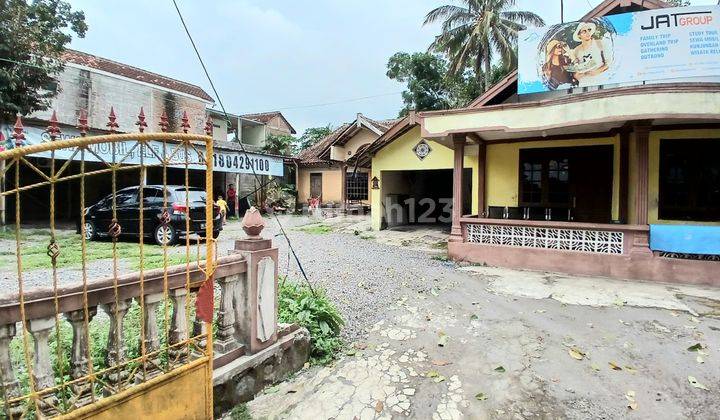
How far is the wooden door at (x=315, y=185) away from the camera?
68.8 ft

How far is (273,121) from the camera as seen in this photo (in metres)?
29.5

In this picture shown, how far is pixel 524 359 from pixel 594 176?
755cm

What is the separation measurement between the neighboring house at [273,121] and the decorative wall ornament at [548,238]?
21.9m

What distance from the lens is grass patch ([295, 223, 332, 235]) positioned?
44.2ft

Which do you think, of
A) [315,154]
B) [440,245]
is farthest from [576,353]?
[315,154]

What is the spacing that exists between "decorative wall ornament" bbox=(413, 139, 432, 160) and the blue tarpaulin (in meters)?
6.70

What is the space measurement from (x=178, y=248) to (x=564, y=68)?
9.79 metres

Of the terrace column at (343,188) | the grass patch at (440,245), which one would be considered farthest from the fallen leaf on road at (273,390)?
the terrace column at (343,188)

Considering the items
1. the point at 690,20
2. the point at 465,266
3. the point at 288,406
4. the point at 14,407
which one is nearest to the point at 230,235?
the point at 465,266

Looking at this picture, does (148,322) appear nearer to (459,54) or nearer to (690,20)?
(690,20)

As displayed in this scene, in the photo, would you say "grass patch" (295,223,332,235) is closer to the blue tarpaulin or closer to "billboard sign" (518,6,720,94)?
"billboard sign" (518,6,720,94)

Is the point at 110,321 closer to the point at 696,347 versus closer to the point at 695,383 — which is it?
the point at 695,383

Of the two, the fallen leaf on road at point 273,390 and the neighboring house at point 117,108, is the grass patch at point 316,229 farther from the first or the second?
the fallen leaf on road at point 273,390

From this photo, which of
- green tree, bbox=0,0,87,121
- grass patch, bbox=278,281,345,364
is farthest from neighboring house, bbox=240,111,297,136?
grass patch, bbox=278,281,345,364
